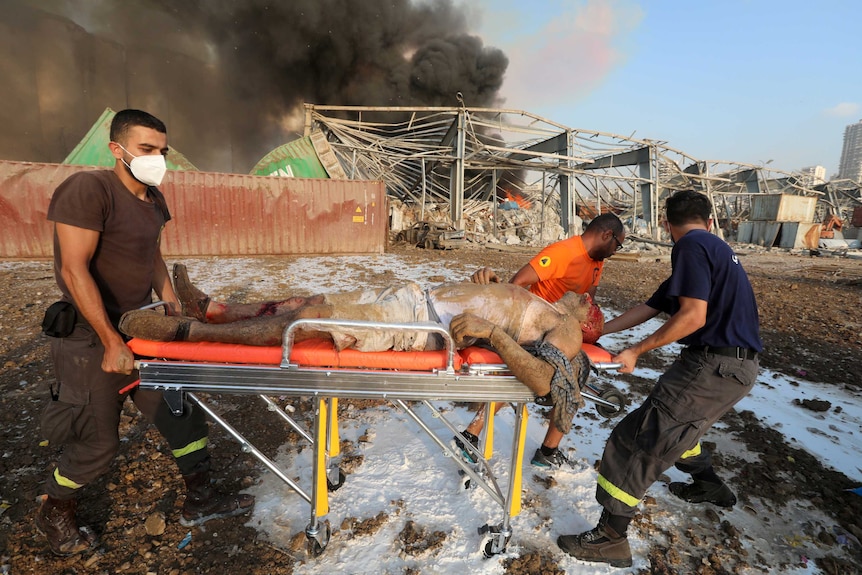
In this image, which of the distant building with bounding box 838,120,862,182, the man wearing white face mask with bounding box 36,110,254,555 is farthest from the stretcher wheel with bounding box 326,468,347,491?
the distant building with bounding box 838,120,862,182

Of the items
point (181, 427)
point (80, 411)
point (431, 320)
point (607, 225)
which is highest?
point (607, 225)

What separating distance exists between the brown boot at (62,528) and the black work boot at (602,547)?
2.51 meters

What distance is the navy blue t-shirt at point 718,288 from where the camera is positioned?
2059 millimetres

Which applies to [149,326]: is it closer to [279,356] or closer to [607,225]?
[279,356]

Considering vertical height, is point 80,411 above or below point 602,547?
above

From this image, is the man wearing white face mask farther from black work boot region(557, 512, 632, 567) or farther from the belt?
the belt

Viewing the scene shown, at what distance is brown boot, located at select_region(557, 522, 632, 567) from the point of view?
2.06m

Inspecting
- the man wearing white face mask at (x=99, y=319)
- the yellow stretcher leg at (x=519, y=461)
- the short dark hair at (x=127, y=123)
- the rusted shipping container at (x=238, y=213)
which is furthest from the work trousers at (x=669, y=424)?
the rusted shipping container at (x=238, y=213)

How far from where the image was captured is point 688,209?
227 cm

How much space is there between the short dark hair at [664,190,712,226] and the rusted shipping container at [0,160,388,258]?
36.1ft

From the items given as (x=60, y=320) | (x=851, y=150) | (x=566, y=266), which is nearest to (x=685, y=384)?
(x=566, y=266)

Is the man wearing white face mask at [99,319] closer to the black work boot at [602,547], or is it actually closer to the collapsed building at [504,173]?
the black work boot at [602,547]

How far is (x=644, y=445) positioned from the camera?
6.77 ft

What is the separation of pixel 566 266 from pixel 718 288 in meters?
1.05
